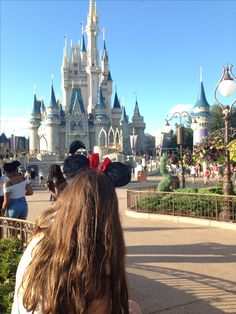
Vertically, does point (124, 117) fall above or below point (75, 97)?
below

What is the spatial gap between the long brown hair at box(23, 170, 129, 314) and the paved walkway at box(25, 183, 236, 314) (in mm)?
2647

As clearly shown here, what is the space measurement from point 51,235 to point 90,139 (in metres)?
69.6

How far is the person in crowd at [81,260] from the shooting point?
4.34 ft

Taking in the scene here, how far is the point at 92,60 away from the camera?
2817 inches

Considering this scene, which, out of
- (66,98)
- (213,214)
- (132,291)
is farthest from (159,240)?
(66,98)

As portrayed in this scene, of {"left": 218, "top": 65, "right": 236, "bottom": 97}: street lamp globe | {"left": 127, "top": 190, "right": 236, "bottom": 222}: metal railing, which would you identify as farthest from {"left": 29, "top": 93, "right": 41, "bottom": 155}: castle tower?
{"left": 218, "top": 65, "right": 236, "bottom": 97}: street lamp globe

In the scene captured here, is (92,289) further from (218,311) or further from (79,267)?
(218,311)

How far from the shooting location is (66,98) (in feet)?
243

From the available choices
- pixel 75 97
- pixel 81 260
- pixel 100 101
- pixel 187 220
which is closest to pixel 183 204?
pixel 187 220

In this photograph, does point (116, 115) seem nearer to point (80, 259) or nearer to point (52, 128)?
point (52, 128)

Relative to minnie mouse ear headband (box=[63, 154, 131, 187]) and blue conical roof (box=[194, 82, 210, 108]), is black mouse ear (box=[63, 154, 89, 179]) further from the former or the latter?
blue conical roof (box=[194, 82, 210, 108])

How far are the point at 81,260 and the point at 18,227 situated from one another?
11.7ft

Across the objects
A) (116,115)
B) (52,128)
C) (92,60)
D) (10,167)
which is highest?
(92,60)

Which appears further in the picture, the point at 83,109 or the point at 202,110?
the point at 83,109
